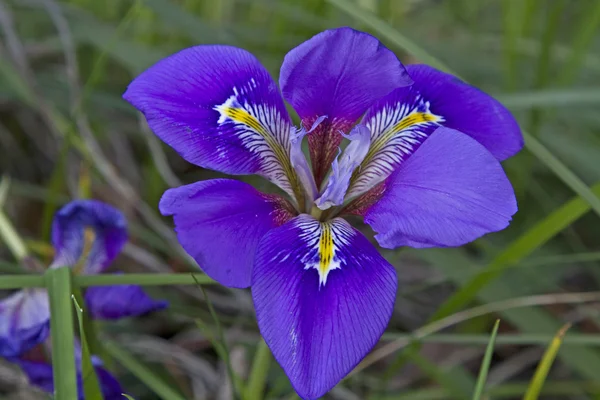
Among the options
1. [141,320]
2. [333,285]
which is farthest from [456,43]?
[333,285]

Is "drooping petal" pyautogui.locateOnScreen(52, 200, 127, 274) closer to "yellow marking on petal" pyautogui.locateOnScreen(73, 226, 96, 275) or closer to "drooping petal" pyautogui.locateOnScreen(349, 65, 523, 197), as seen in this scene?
A: "yellow marking on petal" pyautogui.locateOnScreen(73, 226, 96, 275)

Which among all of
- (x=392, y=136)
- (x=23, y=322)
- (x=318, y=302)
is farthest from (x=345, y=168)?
(x=23, y=322)

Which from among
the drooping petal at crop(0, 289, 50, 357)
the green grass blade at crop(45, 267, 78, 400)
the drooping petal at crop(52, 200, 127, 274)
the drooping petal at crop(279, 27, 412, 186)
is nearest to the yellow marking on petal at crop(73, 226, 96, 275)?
the drooping petal at crop(52, 200, 127, 274)

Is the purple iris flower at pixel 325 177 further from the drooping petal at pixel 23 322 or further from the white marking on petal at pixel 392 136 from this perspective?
the drooping petal at pixel 23 322

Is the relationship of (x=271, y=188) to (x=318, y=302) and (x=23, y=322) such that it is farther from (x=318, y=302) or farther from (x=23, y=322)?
(x=318, y=302)

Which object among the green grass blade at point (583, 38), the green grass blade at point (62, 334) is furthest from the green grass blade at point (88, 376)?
the green grass blade at point (583, 38)

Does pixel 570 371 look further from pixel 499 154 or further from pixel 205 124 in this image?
pixel 205 124

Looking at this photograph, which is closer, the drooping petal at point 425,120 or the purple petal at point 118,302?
the drooping petal at point 425,120

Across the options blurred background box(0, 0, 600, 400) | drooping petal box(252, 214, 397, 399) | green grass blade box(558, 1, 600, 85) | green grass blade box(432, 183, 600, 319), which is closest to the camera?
drooping petal box(252, 214, 397, 399)
